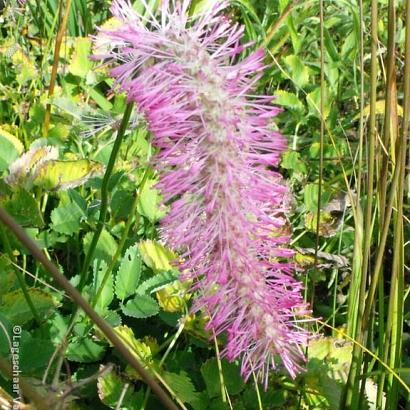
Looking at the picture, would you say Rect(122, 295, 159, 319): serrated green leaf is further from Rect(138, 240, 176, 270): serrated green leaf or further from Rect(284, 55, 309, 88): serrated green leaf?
Rect(284, 55, 309, 88): serrated green leaf

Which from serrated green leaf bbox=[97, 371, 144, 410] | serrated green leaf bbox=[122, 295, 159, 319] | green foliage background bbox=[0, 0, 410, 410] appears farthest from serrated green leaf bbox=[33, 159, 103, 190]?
serrated green leaf bbox=[97, 371, 144, 410]

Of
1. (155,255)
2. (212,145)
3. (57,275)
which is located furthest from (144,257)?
(57,275)

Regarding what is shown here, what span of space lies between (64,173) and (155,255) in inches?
7.7

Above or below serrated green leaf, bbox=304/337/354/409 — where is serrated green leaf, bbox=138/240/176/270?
above

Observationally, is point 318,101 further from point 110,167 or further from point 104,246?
point 110,167

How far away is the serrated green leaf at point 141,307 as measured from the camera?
107cm

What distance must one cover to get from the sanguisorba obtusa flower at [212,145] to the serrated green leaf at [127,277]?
33 centimetres

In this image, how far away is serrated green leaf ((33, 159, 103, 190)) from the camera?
3.74 ft

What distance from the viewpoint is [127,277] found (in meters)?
1.09

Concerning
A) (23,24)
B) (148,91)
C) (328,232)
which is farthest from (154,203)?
(23,24)

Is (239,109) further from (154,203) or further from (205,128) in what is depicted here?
(154,203)

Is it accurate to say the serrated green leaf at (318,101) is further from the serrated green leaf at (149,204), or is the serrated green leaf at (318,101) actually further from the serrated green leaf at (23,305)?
the serrated green leaf at (23,305)

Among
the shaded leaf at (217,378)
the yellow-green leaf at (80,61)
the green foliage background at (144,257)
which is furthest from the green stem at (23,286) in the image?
the yellow-green leaf at (80,61)

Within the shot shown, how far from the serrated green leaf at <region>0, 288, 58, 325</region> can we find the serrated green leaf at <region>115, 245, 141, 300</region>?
0.11 m
